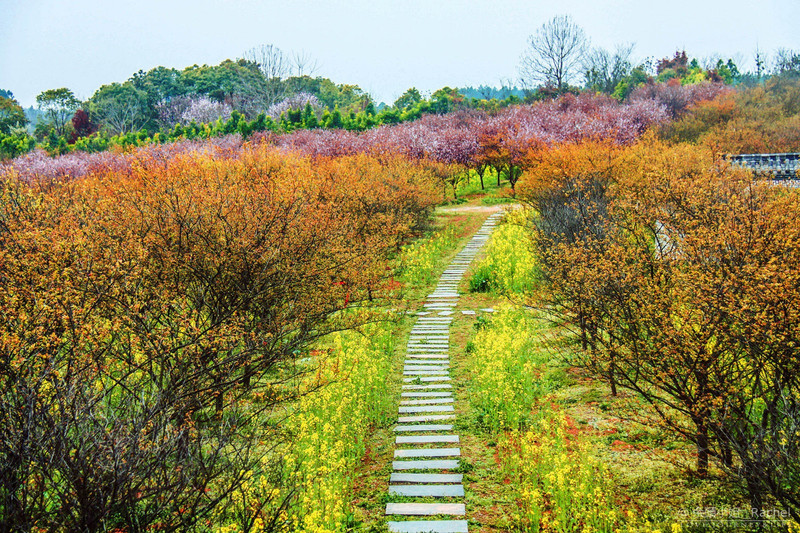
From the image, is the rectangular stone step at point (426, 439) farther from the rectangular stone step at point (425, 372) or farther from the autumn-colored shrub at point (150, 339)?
the rectangular stone step at point (425, 372)

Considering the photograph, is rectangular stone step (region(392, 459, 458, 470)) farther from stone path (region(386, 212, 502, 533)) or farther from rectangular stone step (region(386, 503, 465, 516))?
rectangular stone step (region(386, 503, 465, 516))

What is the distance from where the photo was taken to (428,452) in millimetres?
8047

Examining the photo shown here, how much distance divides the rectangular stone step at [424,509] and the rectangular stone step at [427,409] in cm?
272

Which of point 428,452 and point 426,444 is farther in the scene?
point 426,444

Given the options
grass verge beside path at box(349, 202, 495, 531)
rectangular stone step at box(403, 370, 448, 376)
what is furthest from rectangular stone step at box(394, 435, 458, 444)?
rectangular stone step at box(403, 370, 448, 376)

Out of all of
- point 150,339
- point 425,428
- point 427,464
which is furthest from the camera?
point 425,428

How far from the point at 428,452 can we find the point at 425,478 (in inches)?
27.7

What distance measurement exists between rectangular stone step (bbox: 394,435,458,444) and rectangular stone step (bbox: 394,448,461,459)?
25 cm

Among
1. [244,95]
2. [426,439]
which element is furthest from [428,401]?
[244,95]

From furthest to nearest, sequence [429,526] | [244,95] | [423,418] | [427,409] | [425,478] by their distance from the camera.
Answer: [244,95] → [427,409] → [423,418] → [425,478] → [429,526]

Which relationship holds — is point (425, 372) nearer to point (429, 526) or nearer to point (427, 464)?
point (427, 464)

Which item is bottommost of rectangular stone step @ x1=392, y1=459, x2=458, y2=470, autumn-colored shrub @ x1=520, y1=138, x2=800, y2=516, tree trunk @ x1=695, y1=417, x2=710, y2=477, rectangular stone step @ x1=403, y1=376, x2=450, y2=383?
rectangular stone step @ x1=403, y1=376, x2=450, y2=383

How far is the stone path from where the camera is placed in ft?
21.6

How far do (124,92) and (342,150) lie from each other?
166 feet
